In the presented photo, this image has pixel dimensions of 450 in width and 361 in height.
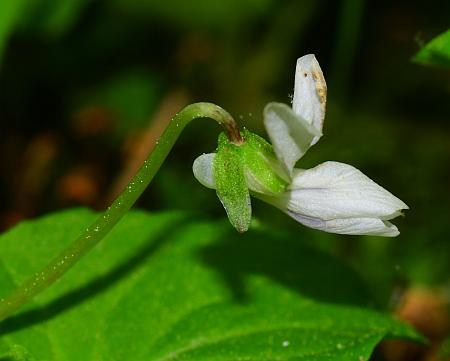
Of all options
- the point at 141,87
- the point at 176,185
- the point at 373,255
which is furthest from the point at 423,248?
the point at 141,87

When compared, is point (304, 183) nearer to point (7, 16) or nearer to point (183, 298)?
point (183, 298)

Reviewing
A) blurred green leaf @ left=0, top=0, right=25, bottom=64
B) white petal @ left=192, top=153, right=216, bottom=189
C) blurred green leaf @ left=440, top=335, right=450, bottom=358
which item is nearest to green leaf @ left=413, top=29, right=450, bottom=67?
white petal @ left=192, top=153, right=216, bottom=189

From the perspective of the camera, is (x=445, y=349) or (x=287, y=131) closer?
(x=287, y=131)

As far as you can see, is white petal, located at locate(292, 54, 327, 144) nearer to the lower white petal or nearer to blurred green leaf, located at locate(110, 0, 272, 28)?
the lower white petal

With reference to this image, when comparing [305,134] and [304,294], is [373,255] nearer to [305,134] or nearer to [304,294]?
[304,294]

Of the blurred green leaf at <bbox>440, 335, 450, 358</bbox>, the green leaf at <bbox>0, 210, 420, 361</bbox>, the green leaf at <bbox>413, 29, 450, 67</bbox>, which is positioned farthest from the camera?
the blurred green leaf at <bbox>440, 335, 450, 358</bbox>

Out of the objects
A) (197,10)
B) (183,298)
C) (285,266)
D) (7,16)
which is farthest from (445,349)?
(197,10)
